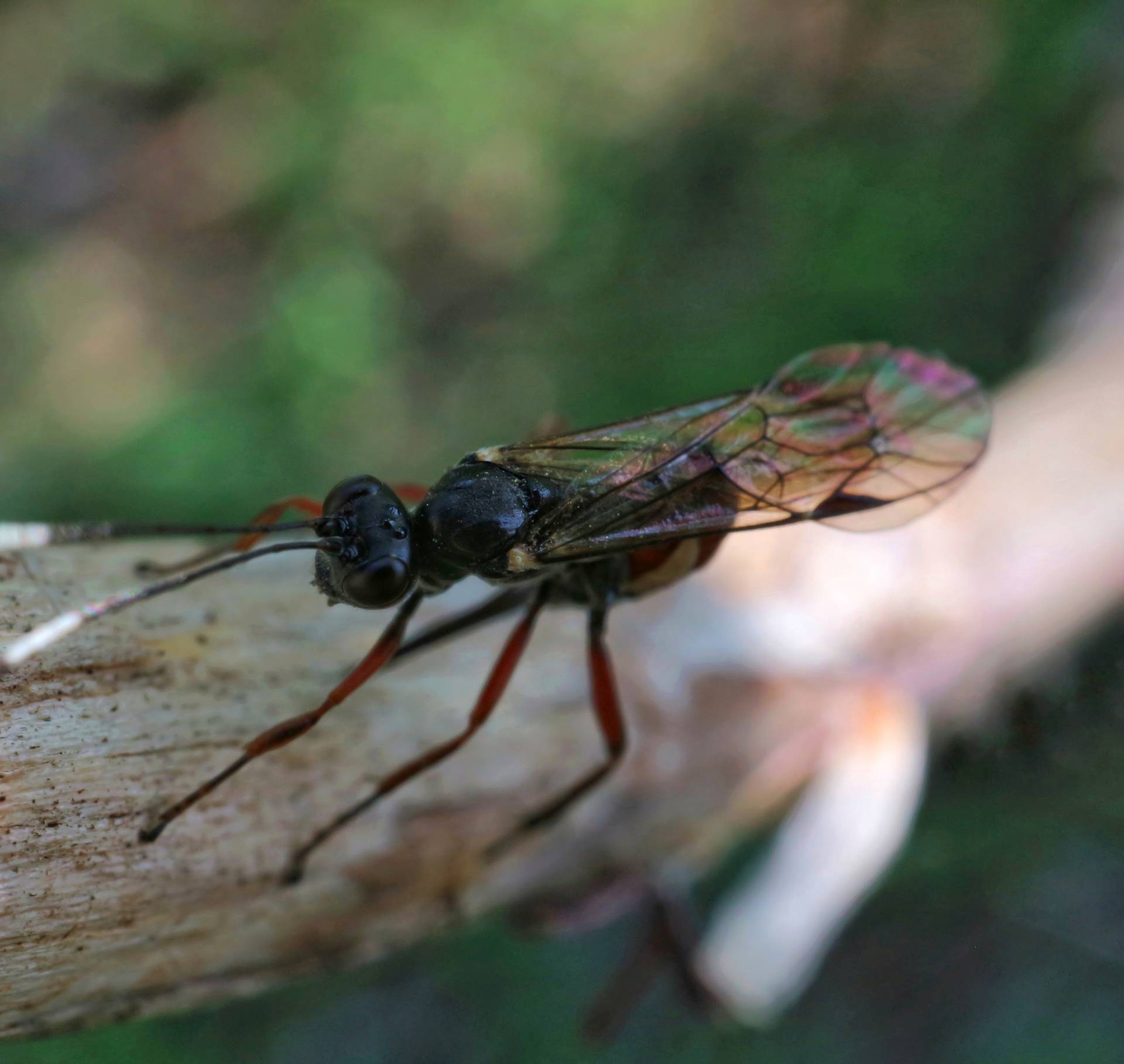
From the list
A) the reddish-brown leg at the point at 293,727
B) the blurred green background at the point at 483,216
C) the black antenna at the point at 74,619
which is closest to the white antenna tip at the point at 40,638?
the black antenna at the point at 74,619

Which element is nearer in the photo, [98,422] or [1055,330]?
[1055,330]

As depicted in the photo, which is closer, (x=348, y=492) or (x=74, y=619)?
(x=74, y=619)

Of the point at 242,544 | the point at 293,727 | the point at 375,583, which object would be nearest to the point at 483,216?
the point at 242,544

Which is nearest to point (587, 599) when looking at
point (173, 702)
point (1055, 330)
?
point (173, 702)

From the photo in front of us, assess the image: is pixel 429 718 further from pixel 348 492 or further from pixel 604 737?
pixel 348 492

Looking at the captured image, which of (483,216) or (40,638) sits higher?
(40,638)

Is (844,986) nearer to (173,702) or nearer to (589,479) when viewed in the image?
(589,479)

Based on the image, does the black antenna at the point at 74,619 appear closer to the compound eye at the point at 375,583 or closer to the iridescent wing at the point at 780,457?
the compound eye at the point at 375,583

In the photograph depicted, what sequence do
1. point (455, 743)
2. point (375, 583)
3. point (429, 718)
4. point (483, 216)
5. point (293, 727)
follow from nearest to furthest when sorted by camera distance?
point (293, 727) < point (375, 583) < point (455, 743) < point (429, 718) < point (483, 216)
